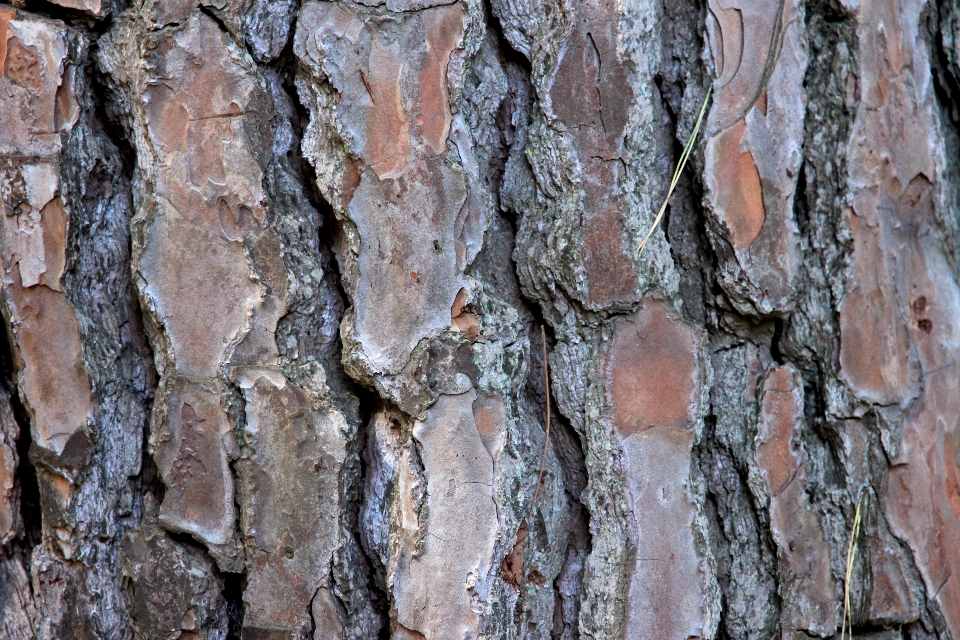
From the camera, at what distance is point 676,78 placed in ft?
3.33

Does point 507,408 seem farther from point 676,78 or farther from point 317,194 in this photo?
point 676,78

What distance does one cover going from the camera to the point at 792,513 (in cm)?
100

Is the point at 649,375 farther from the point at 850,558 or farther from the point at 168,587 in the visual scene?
the point at 168,587

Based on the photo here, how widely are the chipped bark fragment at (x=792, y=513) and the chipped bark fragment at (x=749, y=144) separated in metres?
0.13

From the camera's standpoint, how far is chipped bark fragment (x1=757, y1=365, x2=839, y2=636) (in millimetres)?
993

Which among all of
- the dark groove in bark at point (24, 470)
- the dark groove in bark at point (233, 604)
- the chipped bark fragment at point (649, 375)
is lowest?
the dark groove in bark at point (233, 604)

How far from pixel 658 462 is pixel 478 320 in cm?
31

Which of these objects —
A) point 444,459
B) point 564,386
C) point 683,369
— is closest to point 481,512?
point 444,459

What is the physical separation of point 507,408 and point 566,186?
0.30 meters

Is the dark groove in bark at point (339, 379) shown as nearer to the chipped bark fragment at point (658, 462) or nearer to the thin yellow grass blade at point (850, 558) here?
the chipped bark fragment at point (658, 462)

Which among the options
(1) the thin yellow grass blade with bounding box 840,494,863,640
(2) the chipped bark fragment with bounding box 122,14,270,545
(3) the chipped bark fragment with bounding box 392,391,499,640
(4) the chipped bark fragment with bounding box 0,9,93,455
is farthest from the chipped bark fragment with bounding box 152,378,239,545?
(1) the thin yellow grass blade with bounding box 840,494,863,640

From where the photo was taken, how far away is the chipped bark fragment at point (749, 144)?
983 millimetres

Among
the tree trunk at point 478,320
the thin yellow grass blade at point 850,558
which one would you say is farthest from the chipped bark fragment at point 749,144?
the thin yellow grass blade at point 850,558

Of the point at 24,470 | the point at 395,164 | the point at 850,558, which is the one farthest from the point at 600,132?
the point at 24,470
